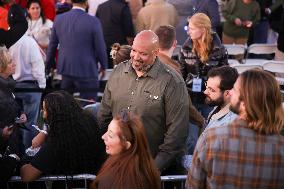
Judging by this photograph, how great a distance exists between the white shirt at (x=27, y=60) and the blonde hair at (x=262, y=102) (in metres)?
3.77

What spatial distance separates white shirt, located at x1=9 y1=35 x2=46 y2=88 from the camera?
6.36 m

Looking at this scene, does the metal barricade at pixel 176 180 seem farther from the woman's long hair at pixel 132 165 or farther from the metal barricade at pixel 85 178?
the woman's long hair at pixel 132 165

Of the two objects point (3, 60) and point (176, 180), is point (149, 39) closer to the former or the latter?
point (176, 180)

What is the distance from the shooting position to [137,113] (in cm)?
427

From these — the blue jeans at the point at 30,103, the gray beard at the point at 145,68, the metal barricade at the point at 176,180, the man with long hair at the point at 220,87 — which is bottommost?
the metal barricade at the point at 176,180

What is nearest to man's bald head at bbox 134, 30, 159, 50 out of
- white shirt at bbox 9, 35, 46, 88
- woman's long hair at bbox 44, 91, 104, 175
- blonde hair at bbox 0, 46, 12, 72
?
woman's long hair at bbox 44, 91, 104, 175

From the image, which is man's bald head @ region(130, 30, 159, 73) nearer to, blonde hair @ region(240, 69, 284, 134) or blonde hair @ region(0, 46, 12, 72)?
blonde hair @ region(240, 69, 284, 134)

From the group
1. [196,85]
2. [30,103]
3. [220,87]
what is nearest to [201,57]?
[196,85]

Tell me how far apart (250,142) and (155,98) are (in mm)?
1281

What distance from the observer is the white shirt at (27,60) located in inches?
250

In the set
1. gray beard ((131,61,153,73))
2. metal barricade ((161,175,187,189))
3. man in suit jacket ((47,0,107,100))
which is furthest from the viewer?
man in suit jacket ((47,0,107,100))

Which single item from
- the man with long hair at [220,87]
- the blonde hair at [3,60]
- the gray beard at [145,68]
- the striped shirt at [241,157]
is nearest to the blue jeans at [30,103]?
the blonde hair at [3,60]

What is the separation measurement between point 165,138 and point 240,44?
5.65 meters

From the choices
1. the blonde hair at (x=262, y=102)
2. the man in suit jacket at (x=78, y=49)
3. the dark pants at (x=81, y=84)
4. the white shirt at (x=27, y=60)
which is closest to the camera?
the blonde hair at (x=262, y=102)
